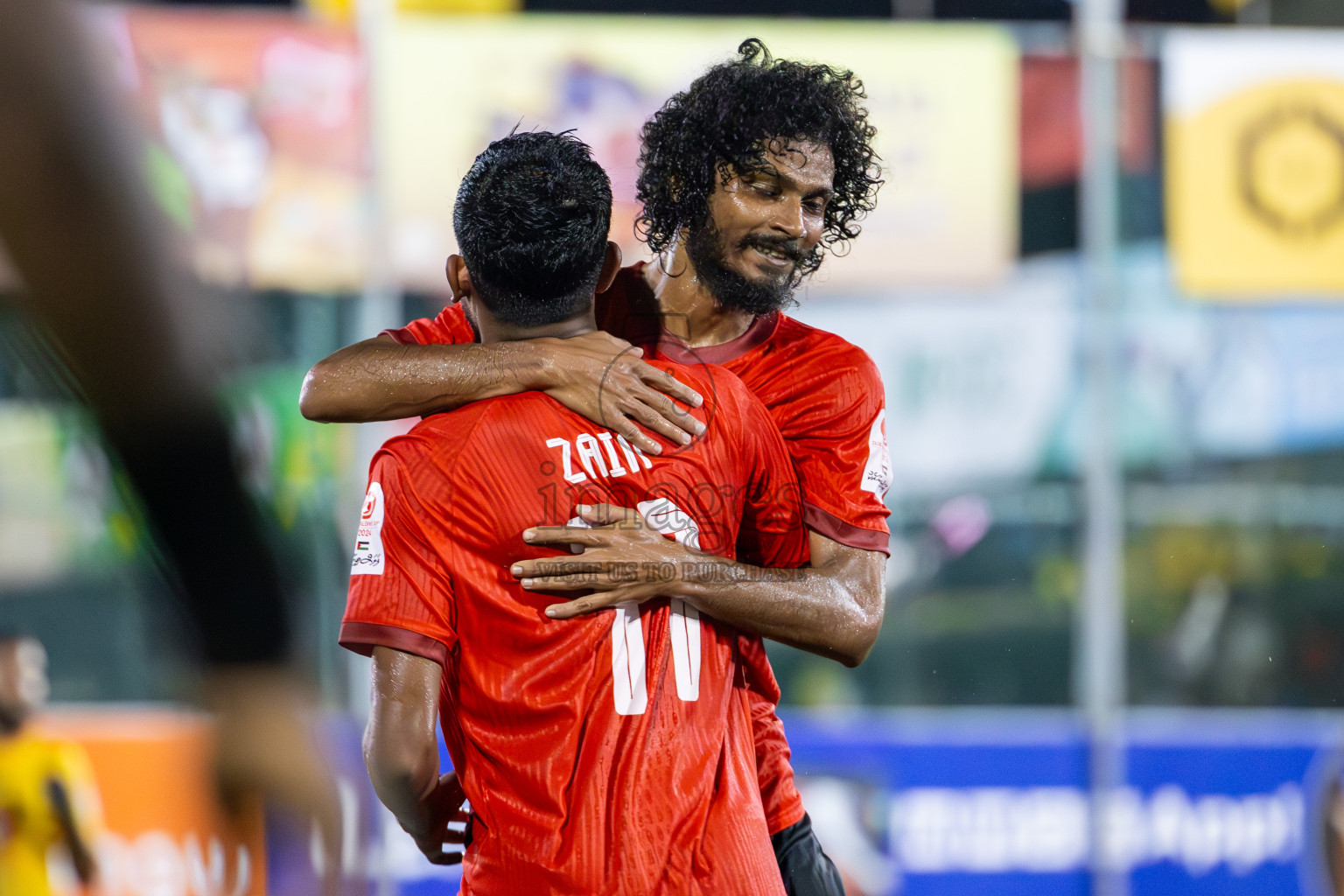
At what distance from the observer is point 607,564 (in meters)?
1.84

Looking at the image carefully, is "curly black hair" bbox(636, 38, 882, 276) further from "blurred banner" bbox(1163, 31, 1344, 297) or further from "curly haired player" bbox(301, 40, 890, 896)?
"blurred banner" bbox(1163, 31, 1344, 297)

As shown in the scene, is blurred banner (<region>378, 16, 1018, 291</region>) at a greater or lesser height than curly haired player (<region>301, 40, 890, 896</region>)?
greater

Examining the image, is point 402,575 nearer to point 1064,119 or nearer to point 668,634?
point 668,634

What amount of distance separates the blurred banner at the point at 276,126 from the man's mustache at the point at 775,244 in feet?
13.6

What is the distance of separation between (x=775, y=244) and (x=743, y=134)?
0.31 m

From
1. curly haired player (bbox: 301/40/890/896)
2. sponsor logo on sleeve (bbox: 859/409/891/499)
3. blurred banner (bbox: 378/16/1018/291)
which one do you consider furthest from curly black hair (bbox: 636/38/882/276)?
blurred banner (bbox: 378/16/1018/291)

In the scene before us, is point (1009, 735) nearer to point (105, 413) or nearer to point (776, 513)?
point (776, 513)

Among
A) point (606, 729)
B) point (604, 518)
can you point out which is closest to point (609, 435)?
point (604, 518)

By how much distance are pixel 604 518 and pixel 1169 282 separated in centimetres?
544

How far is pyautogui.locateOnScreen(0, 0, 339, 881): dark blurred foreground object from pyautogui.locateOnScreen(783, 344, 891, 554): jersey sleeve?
1.87m

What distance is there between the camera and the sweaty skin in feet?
6.13

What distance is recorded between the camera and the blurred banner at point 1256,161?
6559 millimetres

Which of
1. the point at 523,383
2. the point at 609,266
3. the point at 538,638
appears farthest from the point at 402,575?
the point at 609,266

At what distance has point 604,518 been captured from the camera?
188 cm
